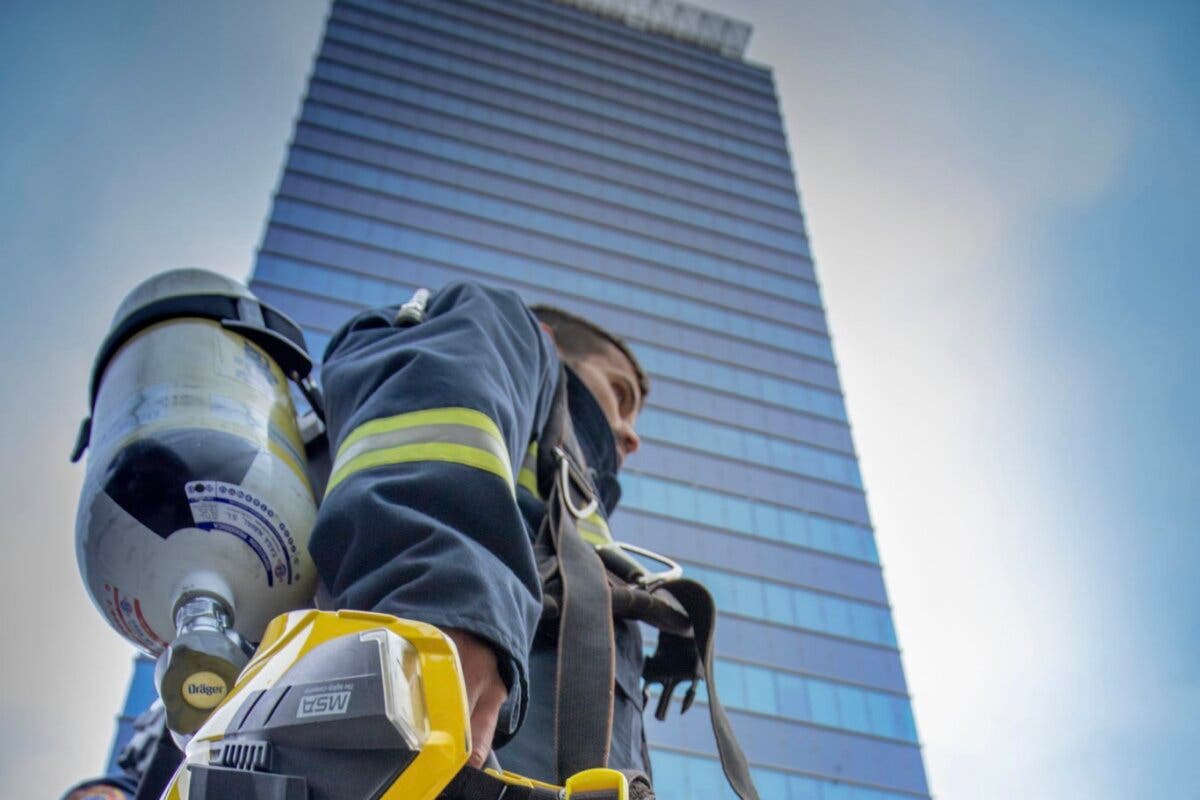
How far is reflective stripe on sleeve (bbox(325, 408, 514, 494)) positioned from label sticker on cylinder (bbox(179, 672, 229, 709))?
0.27 metres

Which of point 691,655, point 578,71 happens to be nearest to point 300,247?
point 578,71

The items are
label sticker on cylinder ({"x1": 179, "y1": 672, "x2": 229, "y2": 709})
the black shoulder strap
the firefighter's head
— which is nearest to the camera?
label sticker on cylinder ({"x1": 179, "y1": 672, "x2": 229, "y2": 709})

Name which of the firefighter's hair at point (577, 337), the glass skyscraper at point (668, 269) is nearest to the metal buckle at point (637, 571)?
the firefighter's hair at point (577, 337)

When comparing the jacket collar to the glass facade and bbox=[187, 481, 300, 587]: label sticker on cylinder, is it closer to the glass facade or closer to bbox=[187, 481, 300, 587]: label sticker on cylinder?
bbox=[187, 481, 300, 587]: label sticker on cylinder

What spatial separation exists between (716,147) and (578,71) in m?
7.51

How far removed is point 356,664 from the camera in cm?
78

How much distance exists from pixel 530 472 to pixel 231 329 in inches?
22.4

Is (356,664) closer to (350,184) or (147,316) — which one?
(147,316)

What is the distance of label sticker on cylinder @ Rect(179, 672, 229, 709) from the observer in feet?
3.73

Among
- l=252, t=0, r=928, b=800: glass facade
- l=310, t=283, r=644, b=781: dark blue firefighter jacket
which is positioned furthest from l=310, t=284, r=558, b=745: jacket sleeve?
l=252, t=0, r=928, b=800: glass facade

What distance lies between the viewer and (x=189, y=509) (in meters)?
1.30

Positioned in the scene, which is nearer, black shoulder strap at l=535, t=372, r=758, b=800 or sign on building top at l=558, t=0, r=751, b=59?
black shoulder strap at l=535, t=372, r=758, b=800

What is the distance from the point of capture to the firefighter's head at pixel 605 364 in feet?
8.03

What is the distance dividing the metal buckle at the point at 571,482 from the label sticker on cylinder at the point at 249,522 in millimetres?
460
